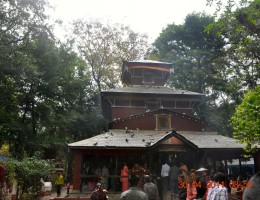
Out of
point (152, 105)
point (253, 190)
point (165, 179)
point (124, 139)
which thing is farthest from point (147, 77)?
point (253, 190)

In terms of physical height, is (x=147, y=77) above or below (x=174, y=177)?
above

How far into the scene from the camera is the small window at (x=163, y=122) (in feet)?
79.3

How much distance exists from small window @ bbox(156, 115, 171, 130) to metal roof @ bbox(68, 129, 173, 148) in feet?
2.98

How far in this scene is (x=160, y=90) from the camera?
27.5m

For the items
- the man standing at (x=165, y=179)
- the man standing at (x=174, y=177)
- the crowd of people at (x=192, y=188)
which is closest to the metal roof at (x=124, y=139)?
the man standing at (x=165, y=179)

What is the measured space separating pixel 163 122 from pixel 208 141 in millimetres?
4611

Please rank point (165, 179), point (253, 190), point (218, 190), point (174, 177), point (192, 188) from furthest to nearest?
point (165, 179), point (174, 177), point (192, 188), point (218, 190), point (253, 190)

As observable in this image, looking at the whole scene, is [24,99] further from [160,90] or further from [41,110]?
[160,90]

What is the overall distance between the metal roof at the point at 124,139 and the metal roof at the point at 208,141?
1.88 m

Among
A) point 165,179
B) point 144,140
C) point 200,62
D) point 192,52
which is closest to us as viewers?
point 165,179

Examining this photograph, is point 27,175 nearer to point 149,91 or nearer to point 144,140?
point 144,140

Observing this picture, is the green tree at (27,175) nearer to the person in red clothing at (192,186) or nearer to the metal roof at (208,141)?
the metal roof at (208,141)

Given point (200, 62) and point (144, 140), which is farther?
point (200, 62)

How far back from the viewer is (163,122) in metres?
24.2
